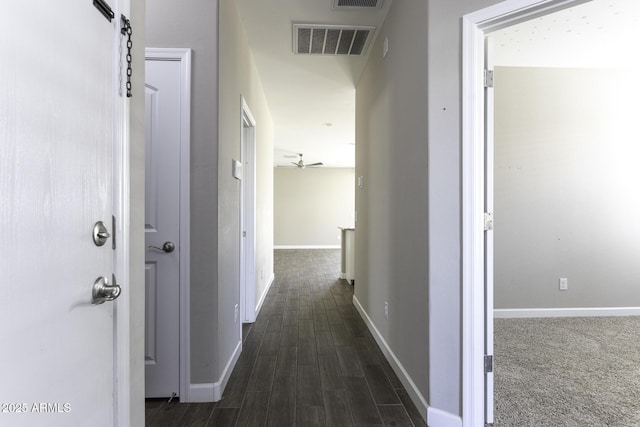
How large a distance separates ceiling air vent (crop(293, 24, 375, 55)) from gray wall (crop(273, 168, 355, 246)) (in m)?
7.20

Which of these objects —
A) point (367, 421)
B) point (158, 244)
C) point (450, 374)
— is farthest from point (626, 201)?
point (158, 244)

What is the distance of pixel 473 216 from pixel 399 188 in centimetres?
62

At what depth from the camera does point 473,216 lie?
63.2 inches

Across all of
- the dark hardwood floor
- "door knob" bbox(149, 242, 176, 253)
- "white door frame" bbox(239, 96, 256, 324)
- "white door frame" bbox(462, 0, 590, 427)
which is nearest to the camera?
"white door frame" bbox(462, 0, 590, 427)

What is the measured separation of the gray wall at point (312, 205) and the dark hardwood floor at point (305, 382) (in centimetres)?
661

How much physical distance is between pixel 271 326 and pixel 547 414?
2.27 metres

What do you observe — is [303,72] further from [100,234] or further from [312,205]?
[312,205]

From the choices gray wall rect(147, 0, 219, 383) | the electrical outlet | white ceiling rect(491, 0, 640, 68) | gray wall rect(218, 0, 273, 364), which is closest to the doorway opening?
gray wall rect(218, 0, 273, 364)

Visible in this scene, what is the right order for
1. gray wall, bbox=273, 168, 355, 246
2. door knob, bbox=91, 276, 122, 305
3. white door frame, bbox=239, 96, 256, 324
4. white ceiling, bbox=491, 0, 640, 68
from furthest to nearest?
gray wall, bbox=273, 168, 355, 246 → white door frame, bbox=239, 96, 256, 324 → white ceiling, bbox=491, 0, 640, 68 → door knob, bbox=91, 276, 122, 305

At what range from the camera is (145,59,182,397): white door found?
190 cm

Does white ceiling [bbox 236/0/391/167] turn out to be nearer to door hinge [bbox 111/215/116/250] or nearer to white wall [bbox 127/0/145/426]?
white wall [bbox 127/0/145/426]

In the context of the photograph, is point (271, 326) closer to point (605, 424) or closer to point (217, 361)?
point (217, 361)

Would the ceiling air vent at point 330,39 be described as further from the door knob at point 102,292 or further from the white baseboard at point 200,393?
the white baseboard at point 200,393

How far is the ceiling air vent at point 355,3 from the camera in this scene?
2271mm
